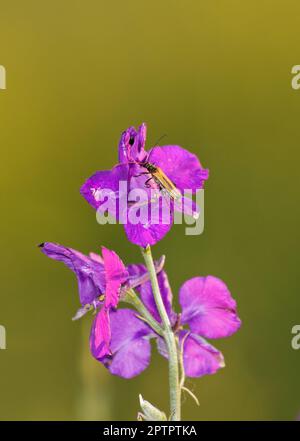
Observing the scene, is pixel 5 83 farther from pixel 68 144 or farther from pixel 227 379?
pixel 227 379

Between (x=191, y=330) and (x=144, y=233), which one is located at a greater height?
(x=144, y=233)

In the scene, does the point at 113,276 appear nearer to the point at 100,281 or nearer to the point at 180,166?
the point at 100,281

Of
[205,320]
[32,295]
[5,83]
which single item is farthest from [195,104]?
[205,320]
